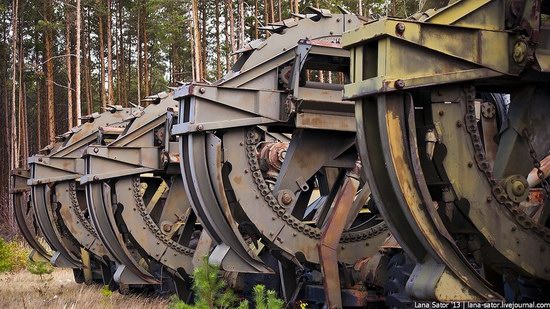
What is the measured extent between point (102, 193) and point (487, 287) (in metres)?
9.47

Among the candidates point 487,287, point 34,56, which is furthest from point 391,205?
point 34,56

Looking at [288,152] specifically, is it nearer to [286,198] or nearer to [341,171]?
[286,198]

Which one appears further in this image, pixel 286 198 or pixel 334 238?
pixel 286 198

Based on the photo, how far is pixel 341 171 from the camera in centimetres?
1106

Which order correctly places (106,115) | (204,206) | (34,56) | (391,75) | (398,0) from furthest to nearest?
(34,56) → (398,0) → (106,115) → (204,206) → (391,75)

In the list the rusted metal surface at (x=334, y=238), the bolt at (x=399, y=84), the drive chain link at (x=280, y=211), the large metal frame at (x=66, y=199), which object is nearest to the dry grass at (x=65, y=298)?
the large metal frame at (x=66, y=199)

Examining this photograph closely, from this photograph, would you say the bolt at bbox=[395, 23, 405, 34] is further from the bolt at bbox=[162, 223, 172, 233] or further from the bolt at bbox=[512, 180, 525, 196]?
the bolt at bbox=[162, 223, 172, 233]

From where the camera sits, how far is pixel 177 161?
1413 cm

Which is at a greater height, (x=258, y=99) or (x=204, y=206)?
(x=258, y=99)

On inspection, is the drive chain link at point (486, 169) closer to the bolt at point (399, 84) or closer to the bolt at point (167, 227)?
the bolt at point (399, 84)

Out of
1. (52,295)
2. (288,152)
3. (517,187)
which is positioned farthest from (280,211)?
(52,295)

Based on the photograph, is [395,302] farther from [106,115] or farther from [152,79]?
[152,79]

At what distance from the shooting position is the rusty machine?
6066 millimetres

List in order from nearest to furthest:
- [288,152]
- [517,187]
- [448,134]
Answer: [448,134] < [517,187] < [288,152]
